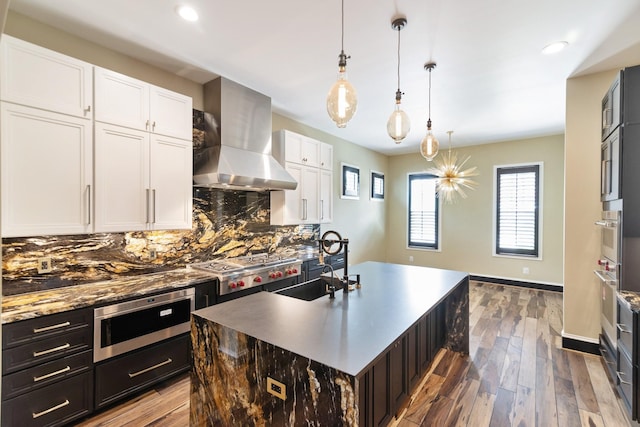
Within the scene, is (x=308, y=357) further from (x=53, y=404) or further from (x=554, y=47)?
(x=554, y=47)

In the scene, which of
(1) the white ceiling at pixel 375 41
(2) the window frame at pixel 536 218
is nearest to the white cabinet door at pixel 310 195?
(1) the white ceiling at pixel 375 41

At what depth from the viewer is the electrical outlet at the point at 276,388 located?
1.46 metres

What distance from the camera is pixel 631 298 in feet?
7.23

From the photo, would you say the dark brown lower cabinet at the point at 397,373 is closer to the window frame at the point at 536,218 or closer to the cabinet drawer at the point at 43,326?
the cabinet drawer at the point at 43,326

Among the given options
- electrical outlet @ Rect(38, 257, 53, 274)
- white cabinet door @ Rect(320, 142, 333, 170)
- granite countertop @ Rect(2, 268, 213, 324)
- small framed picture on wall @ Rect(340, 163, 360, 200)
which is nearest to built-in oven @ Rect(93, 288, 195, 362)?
granite countertop @ Rect(2, 268, 213, 324)

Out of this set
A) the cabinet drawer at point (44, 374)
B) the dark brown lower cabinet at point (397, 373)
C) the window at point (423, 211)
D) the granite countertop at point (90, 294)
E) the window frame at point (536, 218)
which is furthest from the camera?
the window at point (423, 211)

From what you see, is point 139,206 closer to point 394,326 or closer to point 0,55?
point 0,55

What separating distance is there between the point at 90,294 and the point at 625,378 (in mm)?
4032

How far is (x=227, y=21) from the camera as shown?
229cm

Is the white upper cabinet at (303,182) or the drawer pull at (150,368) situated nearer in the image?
the drawer pull at (150,368)

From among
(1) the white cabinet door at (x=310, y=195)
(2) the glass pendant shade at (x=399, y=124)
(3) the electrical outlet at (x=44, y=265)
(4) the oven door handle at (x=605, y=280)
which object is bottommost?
(4) the oven door handle at (x=605, y=280)

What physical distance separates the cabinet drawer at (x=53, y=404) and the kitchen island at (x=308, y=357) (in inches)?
35.0

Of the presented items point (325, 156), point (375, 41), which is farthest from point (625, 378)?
point (325, 156)

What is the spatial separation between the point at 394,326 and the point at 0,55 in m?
2.95
